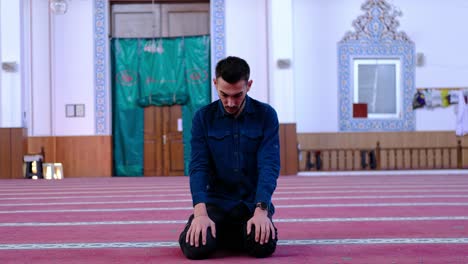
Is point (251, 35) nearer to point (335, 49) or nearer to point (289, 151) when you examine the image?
point (335, 49)

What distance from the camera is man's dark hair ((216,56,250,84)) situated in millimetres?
2068

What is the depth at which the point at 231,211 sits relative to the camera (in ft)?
7.50

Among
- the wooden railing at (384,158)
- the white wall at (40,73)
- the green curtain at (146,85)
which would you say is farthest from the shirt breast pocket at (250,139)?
the white wall at (40,73)

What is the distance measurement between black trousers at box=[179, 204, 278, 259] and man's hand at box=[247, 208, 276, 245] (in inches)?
0.8

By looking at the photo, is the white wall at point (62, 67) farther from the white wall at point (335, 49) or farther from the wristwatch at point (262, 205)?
the wristwatch at point (262, 205)

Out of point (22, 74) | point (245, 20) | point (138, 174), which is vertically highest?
point (245, 20)

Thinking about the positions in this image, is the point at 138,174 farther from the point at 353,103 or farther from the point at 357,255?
the point at 357,255

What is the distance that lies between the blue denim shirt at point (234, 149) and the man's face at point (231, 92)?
0.38 feet

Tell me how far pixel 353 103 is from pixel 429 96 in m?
1.10

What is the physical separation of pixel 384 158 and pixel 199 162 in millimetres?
7215

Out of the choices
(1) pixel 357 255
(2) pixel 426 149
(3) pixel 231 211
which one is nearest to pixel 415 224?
(1) pixel 357 255

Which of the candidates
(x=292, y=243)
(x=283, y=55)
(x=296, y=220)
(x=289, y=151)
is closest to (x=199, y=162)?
(x=292, y=243)

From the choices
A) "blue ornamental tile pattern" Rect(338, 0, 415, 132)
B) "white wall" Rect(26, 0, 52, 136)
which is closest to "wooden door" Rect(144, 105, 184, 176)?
"white wall" Rect(26, 0, 52, 136)

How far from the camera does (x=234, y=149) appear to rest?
2.29 metres
